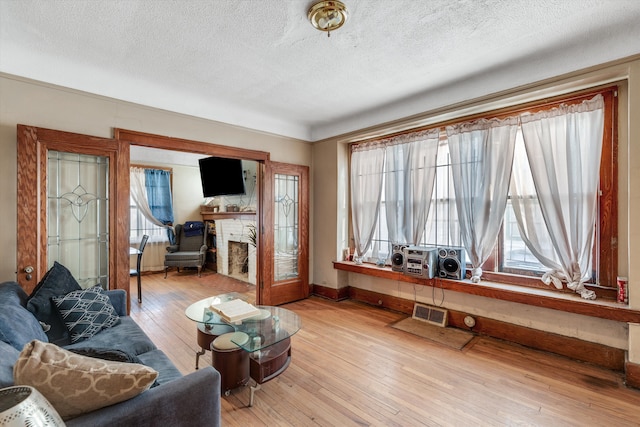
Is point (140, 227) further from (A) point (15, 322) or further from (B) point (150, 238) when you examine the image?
(A) point (15, 322)

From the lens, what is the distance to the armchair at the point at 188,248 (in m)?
6.05

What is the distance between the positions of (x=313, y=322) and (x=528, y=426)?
2.24 m

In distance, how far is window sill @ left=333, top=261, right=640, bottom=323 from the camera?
2285 millimetres

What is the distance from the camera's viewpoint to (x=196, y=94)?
331cm

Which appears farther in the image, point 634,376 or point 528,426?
point 634,376

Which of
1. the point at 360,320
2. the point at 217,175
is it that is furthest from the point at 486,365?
the point at 217,175

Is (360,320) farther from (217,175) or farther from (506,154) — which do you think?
(217,175)

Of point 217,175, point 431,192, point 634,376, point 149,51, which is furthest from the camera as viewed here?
point 217,175

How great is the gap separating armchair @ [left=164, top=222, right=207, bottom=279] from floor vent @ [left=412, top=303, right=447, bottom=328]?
14.9 ft

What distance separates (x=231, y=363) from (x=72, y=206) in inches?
81.9

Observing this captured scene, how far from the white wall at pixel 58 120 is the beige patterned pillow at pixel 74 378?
1.98 metres

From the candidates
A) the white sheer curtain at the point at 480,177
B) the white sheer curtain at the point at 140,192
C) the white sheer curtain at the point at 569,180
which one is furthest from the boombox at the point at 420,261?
the white sheer curtain at the point at 140,192

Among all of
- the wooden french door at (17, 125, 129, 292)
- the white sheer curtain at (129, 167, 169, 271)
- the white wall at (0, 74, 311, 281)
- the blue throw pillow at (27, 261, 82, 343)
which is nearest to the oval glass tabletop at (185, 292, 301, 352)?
the blue throw pillow at (27, 261, 82, 343)

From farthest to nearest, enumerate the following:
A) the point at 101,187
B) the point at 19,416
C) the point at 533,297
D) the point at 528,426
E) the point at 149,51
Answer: the point at 101,187 < the point at 533,297 < the point at 149,51 < the point at 528,426 < the point at 19,416
